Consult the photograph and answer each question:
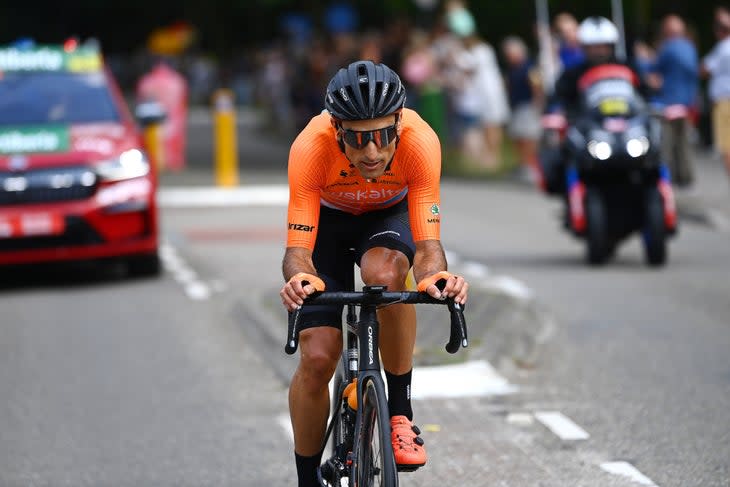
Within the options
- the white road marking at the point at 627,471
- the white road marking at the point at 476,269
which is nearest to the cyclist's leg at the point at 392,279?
the white road marking at the point at 627,471

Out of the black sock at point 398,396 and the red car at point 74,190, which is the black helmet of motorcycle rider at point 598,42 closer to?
the red car at point 74,190

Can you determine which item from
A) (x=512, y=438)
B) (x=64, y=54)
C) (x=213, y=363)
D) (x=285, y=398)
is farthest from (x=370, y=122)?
(x=64, y=54)

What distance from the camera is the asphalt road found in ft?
24.8

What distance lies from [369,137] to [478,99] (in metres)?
19.9

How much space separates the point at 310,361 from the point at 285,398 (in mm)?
3380

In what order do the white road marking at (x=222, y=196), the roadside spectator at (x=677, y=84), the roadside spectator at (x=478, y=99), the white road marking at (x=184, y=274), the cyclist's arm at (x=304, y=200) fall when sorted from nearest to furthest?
the cyclist's arm at (x=304, y=200)
the white road marking at (x=184, y=274)
the roadside spectator at (x=677, y=84)
the white road marking at (x=222, y=196)
the roadside spectator at (x=478, y=99)

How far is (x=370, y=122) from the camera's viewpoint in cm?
564

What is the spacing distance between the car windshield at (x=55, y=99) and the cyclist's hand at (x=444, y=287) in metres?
9.71

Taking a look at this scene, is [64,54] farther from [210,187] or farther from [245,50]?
[245,50]

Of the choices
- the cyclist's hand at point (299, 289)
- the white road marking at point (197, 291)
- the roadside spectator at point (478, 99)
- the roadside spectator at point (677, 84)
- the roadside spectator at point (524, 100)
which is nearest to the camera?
the cyclist's hand at point (299, 289)

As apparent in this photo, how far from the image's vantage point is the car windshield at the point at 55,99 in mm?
14914

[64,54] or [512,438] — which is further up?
[64,54]

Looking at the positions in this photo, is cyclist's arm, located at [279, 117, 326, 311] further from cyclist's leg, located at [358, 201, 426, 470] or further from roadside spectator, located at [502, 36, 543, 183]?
roadside spectator, located at [502, 36, 543, 183]

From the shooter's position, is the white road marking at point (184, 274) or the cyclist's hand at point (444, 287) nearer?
the cyclist's hand at point (444, 287)
